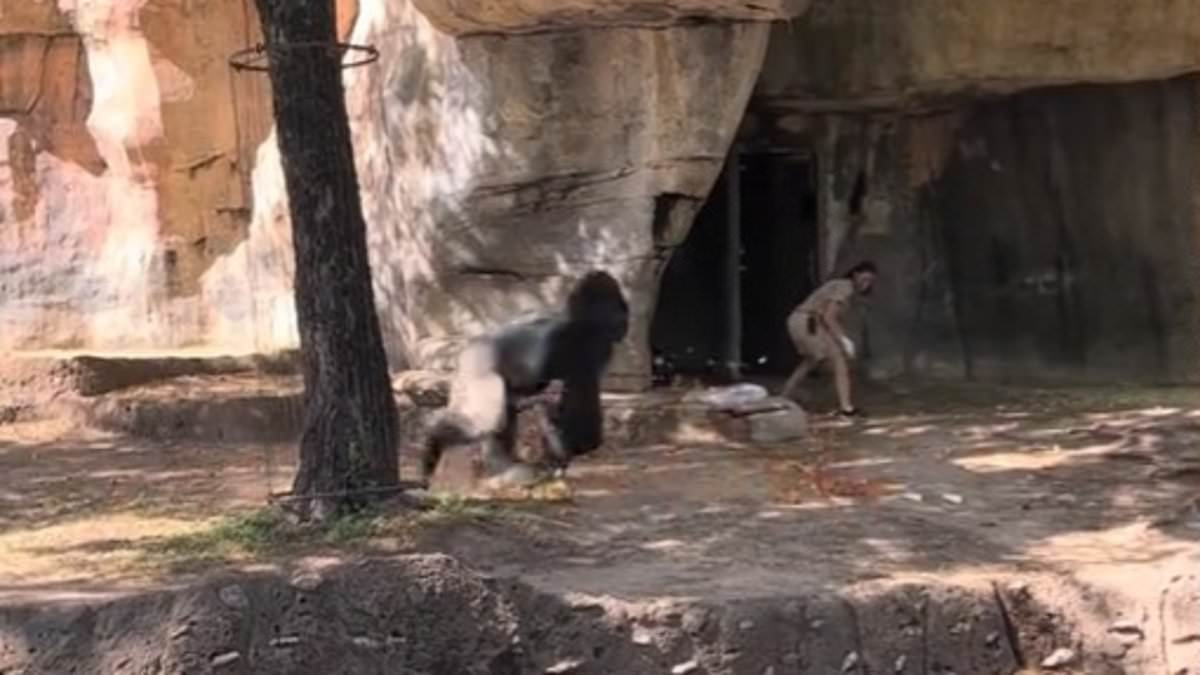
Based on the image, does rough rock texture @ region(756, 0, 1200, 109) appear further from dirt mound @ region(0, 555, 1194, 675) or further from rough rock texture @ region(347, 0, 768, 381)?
dirt mound @ region(0, 555, 1194, 675)

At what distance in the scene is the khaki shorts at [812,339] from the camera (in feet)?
39.9

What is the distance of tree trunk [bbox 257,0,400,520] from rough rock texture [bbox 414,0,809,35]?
3285mm

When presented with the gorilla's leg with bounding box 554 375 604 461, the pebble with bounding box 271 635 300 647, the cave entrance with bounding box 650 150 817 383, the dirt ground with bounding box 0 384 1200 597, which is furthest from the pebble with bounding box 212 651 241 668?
the cave entrance with bounding box 650 150 817 383

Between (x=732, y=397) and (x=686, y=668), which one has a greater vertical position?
(x=732, y=397)

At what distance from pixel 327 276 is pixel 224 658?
2.54 metres

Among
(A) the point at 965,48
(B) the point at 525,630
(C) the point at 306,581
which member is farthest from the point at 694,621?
(A) the point at 965,48

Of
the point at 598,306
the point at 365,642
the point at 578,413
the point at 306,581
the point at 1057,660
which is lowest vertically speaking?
the point at 1057,660

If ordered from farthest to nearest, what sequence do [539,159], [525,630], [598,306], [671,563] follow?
[539,159]
[598,306]
[671,563]
[525,630]

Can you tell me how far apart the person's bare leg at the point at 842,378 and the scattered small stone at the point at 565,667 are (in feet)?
19.1

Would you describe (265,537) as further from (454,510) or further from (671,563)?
(671,563)

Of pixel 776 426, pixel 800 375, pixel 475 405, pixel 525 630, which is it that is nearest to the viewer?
pixel 525 630

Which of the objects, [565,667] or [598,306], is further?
[598,306]

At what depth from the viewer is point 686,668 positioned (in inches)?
264

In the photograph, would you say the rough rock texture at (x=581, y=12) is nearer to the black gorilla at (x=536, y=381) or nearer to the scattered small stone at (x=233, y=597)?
the black gorilla at (x=536, y=381)
